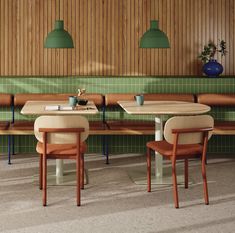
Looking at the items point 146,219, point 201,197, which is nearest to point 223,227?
point 146,219

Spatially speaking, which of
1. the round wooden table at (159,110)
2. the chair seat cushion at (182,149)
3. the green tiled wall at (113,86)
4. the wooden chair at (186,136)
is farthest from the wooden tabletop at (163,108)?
the green tiled wall at (113,86)

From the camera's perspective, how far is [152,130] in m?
8.30

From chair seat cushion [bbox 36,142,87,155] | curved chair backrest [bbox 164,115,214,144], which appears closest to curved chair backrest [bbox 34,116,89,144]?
chair seat cushion [bbox 36,142,87,155]

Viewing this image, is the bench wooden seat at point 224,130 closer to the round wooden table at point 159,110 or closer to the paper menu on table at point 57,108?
the round wooden table at point 159,110

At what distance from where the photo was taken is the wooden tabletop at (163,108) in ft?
21.9

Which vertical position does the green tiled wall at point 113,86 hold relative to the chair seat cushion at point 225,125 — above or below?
above

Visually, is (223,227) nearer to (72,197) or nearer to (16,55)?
(72,197)

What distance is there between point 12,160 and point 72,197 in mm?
2458

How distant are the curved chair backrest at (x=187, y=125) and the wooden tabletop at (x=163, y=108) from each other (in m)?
0.65

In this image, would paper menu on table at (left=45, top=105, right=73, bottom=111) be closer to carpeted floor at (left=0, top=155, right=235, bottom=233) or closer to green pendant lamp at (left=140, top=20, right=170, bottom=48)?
carpeted floor at (left=0, top=155, right=235, bottom=233)

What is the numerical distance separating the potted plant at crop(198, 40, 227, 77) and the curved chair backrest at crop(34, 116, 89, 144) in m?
3.62

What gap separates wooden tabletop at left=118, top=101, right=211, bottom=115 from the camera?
668cm

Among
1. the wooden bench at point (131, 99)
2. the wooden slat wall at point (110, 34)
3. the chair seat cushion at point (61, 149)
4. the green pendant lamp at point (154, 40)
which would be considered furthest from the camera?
the wooden slat wall at point (110, 34)

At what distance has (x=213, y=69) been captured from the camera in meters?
9.14
